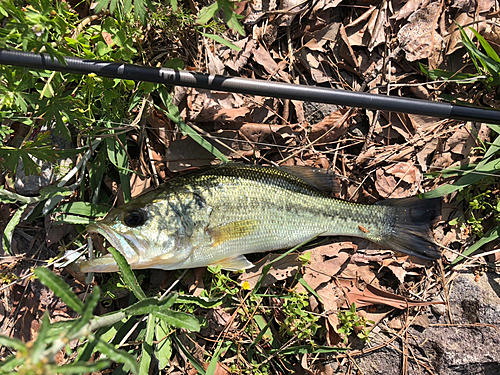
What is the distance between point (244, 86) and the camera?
2.76 meters

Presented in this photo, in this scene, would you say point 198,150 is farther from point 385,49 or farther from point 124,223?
point 385,49

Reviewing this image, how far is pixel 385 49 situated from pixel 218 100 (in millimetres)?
1850

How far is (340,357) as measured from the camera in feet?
11.7

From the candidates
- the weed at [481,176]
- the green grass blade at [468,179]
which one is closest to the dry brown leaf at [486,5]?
the weed at [481,176]

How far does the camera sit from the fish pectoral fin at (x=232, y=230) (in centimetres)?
327

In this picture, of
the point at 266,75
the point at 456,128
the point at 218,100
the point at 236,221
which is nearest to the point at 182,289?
the point at 236,221

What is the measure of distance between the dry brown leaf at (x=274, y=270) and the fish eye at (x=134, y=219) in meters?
1.15

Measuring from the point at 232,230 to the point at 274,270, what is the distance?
66 centimetres

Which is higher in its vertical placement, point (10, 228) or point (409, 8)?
point (409, 8)

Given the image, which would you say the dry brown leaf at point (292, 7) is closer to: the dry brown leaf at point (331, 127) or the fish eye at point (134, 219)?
the dry brown leaf at point (331, 127)

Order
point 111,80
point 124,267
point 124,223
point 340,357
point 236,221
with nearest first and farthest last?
point 124,267 < point 111,80 < point 124,223 < point 236,221 < point 340,357

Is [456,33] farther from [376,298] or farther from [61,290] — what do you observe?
[61,290]

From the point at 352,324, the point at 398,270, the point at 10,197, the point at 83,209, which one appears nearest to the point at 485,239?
the point at 398,270

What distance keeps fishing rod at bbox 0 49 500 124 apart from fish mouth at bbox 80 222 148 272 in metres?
1.30
